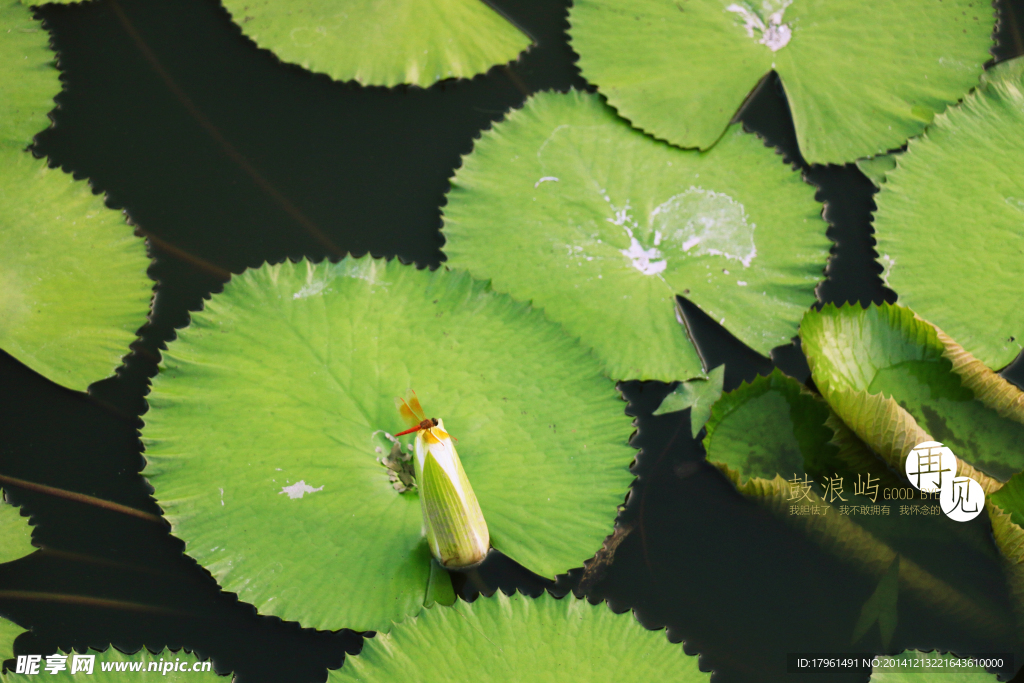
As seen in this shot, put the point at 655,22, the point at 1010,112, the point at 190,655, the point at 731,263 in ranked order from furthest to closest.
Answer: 1. the point at 655,22
2. the point at 1010,112
3. the point at 731,263
4. the point at 190,655

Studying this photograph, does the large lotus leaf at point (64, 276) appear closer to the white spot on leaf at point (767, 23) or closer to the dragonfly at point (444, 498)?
the dragonfly at point (444, 498)

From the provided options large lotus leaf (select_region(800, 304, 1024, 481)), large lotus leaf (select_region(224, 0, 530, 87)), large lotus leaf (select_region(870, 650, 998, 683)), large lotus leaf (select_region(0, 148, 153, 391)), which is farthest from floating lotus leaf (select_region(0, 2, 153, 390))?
large lotus leaf (select_region(870, 650, 998, 683))

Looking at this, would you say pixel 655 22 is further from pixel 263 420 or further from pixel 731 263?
pixel 263 420

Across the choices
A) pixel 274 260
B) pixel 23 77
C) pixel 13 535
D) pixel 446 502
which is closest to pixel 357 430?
pixel 446 502

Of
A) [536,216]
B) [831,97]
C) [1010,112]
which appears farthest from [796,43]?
[536,216]

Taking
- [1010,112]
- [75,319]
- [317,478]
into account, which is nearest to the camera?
[317,478]

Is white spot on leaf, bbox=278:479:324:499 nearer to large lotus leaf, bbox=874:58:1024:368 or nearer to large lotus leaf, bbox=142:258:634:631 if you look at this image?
large lotus leaf, bbox=142:258:634:631
